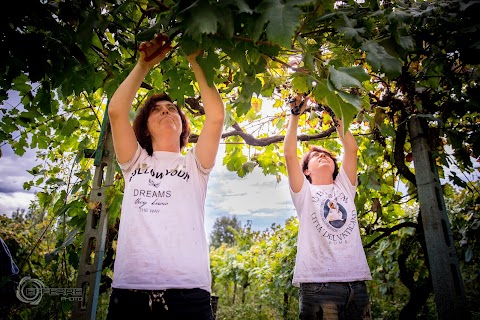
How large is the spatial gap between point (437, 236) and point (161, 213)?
180cm

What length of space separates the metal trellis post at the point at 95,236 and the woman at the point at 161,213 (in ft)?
1.56

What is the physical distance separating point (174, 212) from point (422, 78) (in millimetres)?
1981

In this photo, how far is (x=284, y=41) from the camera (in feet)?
2.39

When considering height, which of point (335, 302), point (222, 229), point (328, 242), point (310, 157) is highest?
point (222, 229)

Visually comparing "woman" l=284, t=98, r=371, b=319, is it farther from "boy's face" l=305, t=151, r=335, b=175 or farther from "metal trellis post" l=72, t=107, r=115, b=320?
"metal trellis post" l=72, t=107, r=115, b=320

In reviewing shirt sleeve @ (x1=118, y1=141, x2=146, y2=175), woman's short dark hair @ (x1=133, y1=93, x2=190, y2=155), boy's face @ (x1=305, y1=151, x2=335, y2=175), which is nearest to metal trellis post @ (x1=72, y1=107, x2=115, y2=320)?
woman's short dark hair @ (x1=133, y1=93, x2=190, y2=155)

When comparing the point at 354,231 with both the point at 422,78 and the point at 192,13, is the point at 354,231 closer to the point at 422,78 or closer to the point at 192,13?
the point at 422,78

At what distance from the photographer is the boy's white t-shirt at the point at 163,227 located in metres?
1.25

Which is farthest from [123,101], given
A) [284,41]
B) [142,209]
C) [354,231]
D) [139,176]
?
[354,231]

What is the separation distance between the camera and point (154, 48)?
1216 mm

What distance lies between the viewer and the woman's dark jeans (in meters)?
1.20

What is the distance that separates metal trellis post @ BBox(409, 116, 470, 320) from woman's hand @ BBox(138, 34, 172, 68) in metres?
1.88
